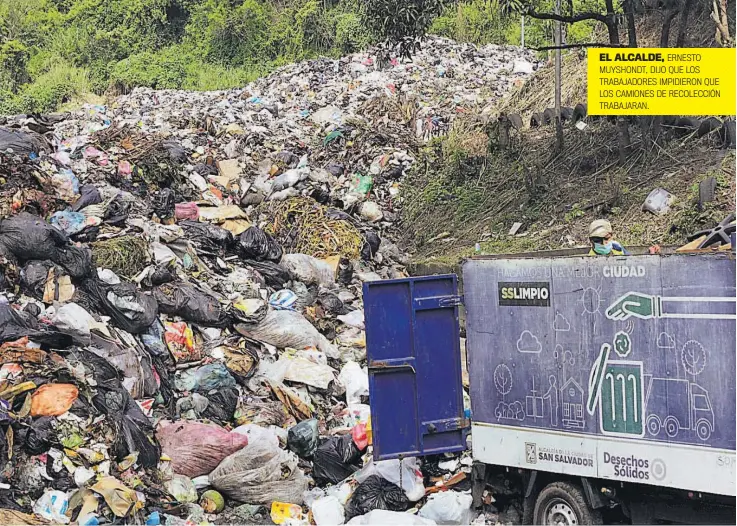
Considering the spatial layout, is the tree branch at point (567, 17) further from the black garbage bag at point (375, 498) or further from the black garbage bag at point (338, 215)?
the black garbage bag at point (375, 498)

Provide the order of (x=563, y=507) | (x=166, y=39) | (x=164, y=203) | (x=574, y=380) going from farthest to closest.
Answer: (x=166, y=39) → (x=164, y=203) → (x=563, y=507) → (x=574, y=380)

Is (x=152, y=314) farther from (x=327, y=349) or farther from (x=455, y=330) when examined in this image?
(x=455, y=330)

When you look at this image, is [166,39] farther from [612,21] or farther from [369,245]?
[612,21]

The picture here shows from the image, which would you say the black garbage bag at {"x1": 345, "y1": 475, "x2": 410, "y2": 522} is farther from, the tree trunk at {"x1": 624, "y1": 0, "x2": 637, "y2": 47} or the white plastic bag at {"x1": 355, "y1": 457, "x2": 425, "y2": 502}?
the tree trunk at {"x1": 624, "y1": 0, "x2": 637, "y2": 47}

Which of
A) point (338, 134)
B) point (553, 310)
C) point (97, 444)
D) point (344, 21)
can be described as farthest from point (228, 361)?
point (344, 21)

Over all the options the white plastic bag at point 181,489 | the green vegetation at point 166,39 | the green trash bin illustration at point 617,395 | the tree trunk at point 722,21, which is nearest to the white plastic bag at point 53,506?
the white plastic bag at point 181,489

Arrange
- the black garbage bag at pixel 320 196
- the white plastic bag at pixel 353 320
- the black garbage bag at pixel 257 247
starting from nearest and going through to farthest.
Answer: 1. the white plastic bag at pixel 353 320
2. the black garbage bag at pixel 257 247
3. the black garbage bag at pixel 320 196

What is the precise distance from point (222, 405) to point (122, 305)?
121 centimetres

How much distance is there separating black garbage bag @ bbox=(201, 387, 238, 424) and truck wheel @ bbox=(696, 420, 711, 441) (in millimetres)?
3976

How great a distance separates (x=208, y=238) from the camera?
10.3 m

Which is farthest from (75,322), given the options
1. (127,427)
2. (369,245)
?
(369,245)

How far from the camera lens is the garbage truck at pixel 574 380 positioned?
4.59m

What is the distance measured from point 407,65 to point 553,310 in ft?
50.0

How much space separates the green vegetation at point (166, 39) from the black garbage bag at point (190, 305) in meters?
18.1
